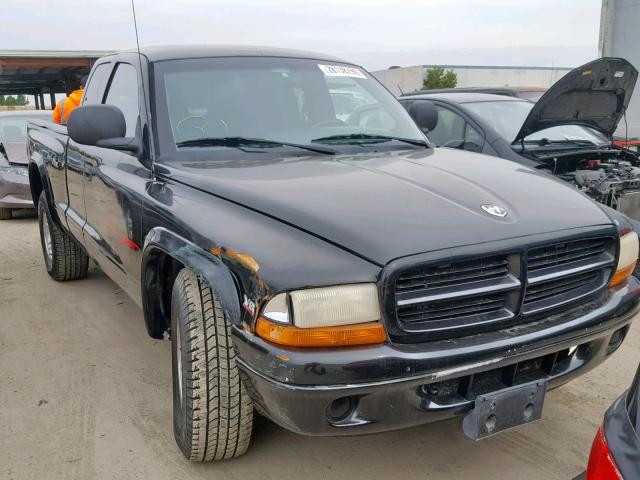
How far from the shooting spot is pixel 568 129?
6.38 meters

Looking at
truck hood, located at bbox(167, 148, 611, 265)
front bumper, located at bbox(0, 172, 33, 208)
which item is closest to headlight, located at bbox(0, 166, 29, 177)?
front bumper, located at bbox(0, 172, 33, 208)

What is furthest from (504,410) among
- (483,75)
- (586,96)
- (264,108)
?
(483,75)

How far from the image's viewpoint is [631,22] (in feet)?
28.3

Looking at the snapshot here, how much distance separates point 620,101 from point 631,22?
378cm

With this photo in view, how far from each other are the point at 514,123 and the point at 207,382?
15.3 ft

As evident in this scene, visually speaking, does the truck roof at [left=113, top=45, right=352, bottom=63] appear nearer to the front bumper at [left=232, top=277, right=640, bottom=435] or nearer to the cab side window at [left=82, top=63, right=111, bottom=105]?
the cab side window at [left=82, top=63, right=111, bottom=105]

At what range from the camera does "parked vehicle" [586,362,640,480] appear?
4.22 ft

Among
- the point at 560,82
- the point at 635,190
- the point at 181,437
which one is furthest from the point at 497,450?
the point at 635,190

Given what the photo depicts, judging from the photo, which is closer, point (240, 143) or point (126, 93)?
point (240, 143)

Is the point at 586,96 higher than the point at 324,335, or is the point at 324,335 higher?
the point at 586,96

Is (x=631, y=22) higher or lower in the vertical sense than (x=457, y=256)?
higher

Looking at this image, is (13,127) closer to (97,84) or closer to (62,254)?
(62,254)

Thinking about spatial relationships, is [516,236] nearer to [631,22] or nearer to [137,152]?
[137,152]

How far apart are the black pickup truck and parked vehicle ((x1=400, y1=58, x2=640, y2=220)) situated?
2.29 meters
